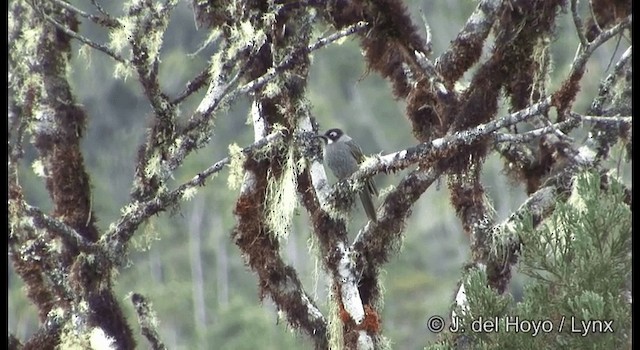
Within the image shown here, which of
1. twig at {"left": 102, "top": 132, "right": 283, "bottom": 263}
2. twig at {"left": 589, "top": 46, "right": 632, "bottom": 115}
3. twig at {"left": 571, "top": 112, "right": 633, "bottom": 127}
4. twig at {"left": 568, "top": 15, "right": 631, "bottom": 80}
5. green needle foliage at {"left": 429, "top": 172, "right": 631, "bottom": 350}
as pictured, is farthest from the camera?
twig at {"left": 102, "top": 132, "right": 283, "bottom": 263}

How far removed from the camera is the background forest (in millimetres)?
9703

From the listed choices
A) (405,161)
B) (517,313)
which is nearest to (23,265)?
(405,161)

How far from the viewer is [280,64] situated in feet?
14.2

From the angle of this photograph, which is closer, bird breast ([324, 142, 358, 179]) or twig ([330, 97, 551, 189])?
twig ([330, 97, 551, 189])

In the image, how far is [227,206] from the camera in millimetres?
13000

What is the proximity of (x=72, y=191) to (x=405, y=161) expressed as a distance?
68.5 inches

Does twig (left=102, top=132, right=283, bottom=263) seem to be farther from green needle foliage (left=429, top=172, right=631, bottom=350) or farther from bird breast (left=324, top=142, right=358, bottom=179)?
green needle foliage (left=429, top=172, right=631, bottom=350)

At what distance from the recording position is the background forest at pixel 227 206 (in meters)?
9.70

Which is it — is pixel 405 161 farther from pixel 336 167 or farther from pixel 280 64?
pixel 280 64

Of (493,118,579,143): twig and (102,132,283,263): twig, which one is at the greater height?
(102,132,283,263): twig

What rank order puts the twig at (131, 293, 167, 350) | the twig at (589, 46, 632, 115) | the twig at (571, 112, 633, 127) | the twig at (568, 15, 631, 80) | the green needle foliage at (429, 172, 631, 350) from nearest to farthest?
1. the green needle foliage at (429, 172, 631, 350)
2. the twig at (571, 112, 633, 127)
3. the twig at (568, 15, 631, 80)
4. the twig at (589, 46, 632, 115)
5. the twig at (131, 293, 167, 350)

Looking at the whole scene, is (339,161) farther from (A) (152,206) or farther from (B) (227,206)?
(B) (227,206)
